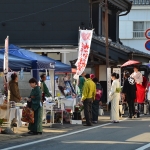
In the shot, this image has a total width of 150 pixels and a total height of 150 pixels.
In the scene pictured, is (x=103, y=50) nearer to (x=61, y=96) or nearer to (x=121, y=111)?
(x=121, y=111)

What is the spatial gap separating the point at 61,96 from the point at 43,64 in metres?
2.44

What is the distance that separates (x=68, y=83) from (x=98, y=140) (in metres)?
8.73

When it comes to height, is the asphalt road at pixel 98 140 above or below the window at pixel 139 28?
below

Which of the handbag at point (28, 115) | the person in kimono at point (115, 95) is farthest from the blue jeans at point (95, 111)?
the handbag at point (28, 115)

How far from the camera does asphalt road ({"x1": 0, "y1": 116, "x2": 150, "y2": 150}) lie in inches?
517

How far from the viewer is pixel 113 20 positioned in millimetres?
35219

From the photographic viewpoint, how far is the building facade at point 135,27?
46.6m

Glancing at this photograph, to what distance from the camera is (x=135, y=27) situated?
1854 inches

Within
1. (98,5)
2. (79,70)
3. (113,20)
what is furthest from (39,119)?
(113,20)

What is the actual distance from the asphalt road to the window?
2963 cm

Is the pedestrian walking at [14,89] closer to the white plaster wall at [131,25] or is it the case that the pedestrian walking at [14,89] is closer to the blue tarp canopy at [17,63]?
the blue tarp canopy at [17,63]

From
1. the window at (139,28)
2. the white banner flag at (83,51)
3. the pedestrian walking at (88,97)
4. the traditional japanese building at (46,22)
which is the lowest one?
the pedestrian walking at (88,97)

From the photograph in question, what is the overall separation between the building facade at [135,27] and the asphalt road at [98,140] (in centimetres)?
2931

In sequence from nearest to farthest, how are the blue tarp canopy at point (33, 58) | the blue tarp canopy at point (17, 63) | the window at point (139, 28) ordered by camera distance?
the blue tarp canopy at point (17, 63) → the blue tarp canopy at point (33, 58) → the window at point (139, 28)
